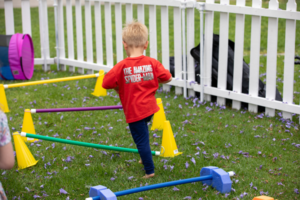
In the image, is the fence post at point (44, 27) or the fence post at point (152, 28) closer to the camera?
the fence post at point (152, 28)

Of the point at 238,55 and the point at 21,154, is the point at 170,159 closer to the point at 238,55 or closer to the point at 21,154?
the point at 21,154

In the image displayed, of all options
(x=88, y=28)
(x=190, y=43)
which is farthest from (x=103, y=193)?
(x=88, y=28)

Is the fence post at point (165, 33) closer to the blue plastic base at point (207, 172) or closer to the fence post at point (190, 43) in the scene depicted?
the fence post at point (190, 43)

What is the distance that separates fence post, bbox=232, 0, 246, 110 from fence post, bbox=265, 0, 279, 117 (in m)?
0.35

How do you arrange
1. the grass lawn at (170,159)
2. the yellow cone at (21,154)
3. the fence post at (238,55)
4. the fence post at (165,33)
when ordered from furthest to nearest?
1. the fence post at (165,33)
2. the fence post at (238,55)
3. the yellow cone at (21,154)
4. the grass lawn at (170,159)

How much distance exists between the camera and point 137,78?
9.05ft

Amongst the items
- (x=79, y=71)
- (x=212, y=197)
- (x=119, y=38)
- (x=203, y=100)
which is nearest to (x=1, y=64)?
(x=79, y=71)

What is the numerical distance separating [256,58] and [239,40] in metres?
0.31

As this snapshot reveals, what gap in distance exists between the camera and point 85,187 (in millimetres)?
2863

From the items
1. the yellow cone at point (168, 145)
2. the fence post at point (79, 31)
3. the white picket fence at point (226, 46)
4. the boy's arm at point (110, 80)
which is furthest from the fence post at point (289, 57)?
the fence post at point (79, 31)

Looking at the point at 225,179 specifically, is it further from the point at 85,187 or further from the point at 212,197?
the point at 85,187

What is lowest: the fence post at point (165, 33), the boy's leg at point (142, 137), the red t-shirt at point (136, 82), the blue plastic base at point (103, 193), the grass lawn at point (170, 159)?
the grass lawn at point (170, 159)

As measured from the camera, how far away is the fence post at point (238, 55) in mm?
4406

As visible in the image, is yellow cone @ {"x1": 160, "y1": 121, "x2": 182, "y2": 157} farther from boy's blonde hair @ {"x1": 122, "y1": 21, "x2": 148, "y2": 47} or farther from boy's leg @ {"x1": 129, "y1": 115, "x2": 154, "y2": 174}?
boy's blonde hair @ {"x1": 122, "y1": 21, "x2": 148, "y2": 47}
